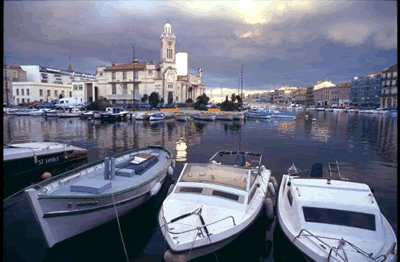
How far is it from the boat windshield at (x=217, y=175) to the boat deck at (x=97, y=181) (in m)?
2.53

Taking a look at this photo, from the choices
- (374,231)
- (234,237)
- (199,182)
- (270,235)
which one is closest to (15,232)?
(199,182)

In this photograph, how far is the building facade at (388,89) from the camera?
342 ft

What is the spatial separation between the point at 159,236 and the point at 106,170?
4.11 m

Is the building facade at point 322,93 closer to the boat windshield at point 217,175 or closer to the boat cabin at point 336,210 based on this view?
the boat cabin at point 336,210

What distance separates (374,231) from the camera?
7816 millimetres

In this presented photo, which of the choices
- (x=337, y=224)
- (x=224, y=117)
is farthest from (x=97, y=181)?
(x=224, y=117)

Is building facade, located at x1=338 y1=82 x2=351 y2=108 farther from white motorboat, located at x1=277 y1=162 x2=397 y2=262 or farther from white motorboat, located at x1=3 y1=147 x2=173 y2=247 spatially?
white motorboat, located at x1=3 y1=147 x2=173 y2=247

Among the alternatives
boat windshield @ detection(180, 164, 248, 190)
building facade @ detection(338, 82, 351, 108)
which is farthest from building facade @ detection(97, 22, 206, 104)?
building facade @ detection(338, 82, 351, 108)

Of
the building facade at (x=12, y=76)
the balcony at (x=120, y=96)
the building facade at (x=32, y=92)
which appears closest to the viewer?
the balcony at (x=120, y=96)

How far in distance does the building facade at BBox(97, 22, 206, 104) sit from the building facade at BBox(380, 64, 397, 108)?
83738mm

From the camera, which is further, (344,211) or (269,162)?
(269,162)

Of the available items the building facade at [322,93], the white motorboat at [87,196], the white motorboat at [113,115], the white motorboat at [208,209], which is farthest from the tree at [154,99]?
the building facade at [322,93]

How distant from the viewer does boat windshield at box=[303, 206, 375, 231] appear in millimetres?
8070

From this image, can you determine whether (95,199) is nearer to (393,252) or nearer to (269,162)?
(393,252)
